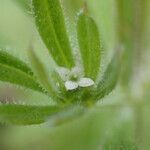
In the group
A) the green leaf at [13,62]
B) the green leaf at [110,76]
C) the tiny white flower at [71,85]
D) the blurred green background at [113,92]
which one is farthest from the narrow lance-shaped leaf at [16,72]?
the blurred green background at [113,92]

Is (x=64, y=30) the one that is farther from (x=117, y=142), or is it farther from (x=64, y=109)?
(x=117, y=142)

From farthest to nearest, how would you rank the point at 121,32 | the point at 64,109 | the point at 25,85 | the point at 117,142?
the point at 121,32 → the point at 117,142 → the point at 25,85 → the point at 64,109

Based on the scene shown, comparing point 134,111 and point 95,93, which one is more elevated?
point 95,93

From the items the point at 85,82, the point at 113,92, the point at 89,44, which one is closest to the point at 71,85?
the point at 85,82

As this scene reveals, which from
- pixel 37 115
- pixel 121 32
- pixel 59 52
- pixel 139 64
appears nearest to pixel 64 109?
pixel 37 115

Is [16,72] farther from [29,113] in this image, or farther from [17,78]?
[29,113]

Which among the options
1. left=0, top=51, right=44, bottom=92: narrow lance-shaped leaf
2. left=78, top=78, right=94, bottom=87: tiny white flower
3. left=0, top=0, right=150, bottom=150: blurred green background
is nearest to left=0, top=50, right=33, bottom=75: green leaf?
left=0, top=51, right=44, bottom=92: narrow lance-shaped leaf

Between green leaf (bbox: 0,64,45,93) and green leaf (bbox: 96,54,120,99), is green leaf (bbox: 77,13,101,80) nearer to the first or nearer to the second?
green leaf (bbox: 96,54,120,99)
